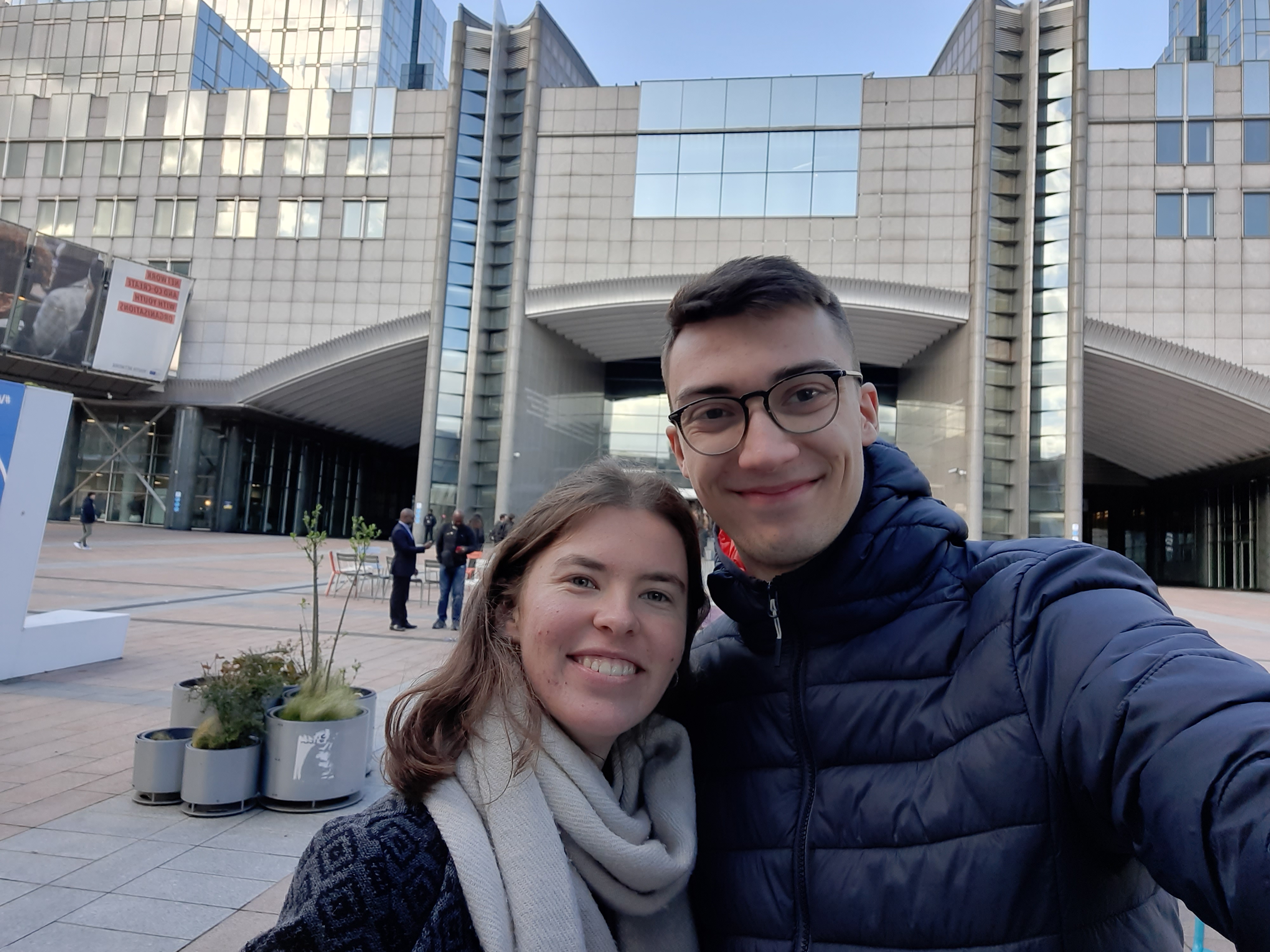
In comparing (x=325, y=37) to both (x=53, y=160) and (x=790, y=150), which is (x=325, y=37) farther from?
(x=790, y=150)

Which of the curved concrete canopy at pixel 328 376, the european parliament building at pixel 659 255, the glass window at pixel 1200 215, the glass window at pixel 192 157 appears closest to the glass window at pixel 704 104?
the european parliament building at pixel 659 255

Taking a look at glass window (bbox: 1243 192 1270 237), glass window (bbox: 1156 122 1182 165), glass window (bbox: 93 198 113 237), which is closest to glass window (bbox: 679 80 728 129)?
glass window (bbox: 1156 122 1182 165)

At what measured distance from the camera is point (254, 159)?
1431 inches

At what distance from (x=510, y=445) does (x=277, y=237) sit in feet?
48.3

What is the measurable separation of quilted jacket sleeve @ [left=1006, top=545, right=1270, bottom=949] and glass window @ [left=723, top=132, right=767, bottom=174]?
3489 cm

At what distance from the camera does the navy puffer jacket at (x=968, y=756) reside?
A: 94 cm

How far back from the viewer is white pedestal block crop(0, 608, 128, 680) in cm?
756

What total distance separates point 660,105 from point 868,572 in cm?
3678

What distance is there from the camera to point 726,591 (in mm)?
1609

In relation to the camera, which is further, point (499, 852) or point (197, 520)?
point (197, 520)

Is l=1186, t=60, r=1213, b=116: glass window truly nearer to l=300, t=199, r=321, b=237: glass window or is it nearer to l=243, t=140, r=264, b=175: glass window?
l=300, t=199, r=321, b=237: glass window

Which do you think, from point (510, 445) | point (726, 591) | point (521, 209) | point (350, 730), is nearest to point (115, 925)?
point (350, 730)

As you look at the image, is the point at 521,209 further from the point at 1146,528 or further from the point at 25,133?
the point at 1146,528

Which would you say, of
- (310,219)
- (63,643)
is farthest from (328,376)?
(63,643)
